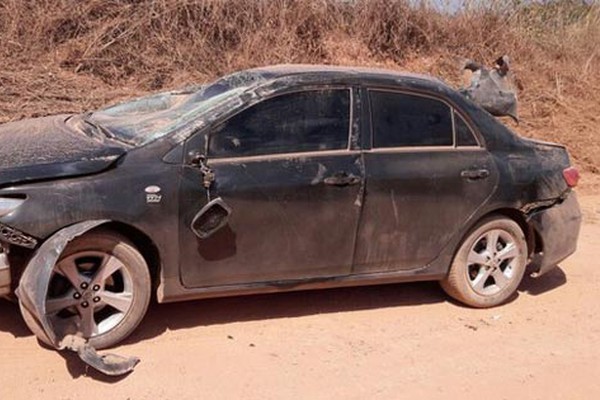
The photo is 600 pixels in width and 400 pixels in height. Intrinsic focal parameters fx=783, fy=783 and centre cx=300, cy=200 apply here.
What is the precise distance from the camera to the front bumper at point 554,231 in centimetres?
605

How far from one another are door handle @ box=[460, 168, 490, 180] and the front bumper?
0.59 meters

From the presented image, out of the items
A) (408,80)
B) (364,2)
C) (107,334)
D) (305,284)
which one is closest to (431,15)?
(364,2)

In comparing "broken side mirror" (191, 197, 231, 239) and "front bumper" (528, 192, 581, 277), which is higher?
"broken side mirror" (191, 197, 231, 239)

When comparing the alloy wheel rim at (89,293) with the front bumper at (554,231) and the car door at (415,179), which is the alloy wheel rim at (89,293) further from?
the front bumper at (554,231)

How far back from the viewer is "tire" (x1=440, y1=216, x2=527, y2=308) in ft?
19.1

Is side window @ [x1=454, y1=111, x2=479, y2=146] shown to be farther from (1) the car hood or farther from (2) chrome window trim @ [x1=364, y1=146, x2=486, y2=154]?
(1) the car hood

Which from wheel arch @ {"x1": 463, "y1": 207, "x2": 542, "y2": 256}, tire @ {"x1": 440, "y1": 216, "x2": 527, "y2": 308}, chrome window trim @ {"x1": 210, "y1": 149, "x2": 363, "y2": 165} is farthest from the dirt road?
chrome window trim @ {"x1": 210, "y1": 149, "x2": 363, "y2": 165}

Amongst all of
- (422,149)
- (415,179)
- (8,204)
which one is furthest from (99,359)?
(422,149)

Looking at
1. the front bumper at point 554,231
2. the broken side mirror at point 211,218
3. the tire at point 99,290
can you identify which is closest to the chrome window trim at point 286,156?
the broken side mirror at point 211,218

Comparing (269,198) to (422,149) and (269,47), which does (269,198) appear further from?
(269,47)

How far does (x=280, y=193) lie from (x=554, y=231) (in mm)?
2423

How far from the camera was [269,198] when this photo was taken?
495cm

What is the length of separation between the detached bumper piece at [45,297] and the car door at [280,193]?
68 cm

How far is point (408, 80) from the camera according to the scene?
5.61 m
